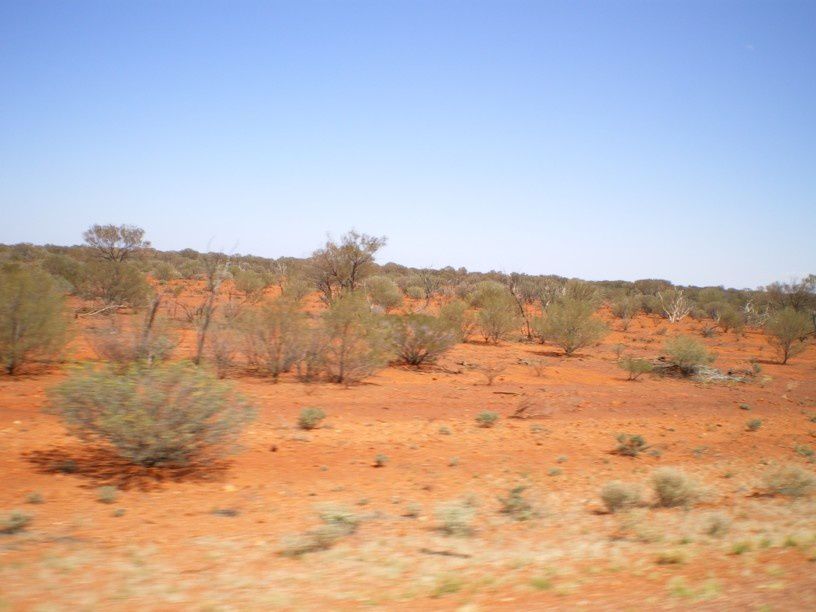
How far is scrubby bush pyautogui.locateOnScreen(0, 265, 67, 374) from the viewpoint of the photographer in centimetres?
1432

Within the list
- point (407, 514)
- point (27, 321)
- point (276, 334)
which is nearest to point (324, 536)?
point (407, 514)

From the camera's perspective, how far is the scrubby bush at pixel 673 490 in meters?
8.09

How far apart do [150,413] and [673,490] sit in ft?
26.4

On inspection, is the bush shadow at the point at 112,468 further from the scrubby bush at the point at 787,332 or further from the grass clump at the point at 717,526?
the scrubby bush at the point at 787,332

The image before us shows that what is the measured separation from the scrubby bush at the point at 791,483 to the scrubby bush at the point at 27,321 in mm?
17028

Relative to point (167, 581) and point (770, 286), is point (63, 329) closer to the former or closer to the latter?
point (167, 581)

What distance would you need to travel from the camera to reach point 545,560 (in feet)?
18.1

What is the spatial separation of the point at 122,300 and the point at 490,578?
28.3m

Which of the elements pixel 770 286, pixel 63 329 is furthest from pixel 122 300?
pixel 770 286

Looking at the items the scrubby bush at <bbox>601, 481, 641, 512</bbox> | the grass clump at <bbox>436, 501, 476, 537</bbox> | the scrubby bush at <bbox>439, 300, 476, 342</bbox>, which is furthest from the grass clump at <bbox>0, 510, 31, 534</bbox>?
the scrubby bush at <bbox>439, 300, 476, 342</bbox>

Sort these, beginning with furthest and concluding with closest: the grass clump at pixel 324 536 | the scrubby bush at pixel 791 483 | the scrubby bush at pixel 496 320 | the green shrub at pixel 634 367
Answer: the scrubby bush at pixel 496 320 < the green shrub at pixel 634 367 < the scrubby bush at pixel 791 483 < the grass clump at pixel 324 536

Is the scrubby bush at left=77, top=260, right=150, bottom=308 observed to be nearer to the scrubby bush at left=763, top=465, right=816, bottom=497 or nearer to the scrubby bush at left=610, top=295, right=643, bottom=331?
the scrubby bush at left=763, top=465, right=816, bottom=497

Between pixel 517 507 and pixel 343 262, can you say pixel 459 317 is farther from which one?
pixel 517 507

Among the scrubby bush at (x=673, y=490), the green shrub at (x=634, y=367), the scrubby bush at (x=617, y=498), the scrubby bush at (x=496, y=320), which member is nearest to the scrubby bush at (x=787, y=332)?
the green shrub at (x=634, y=367)
